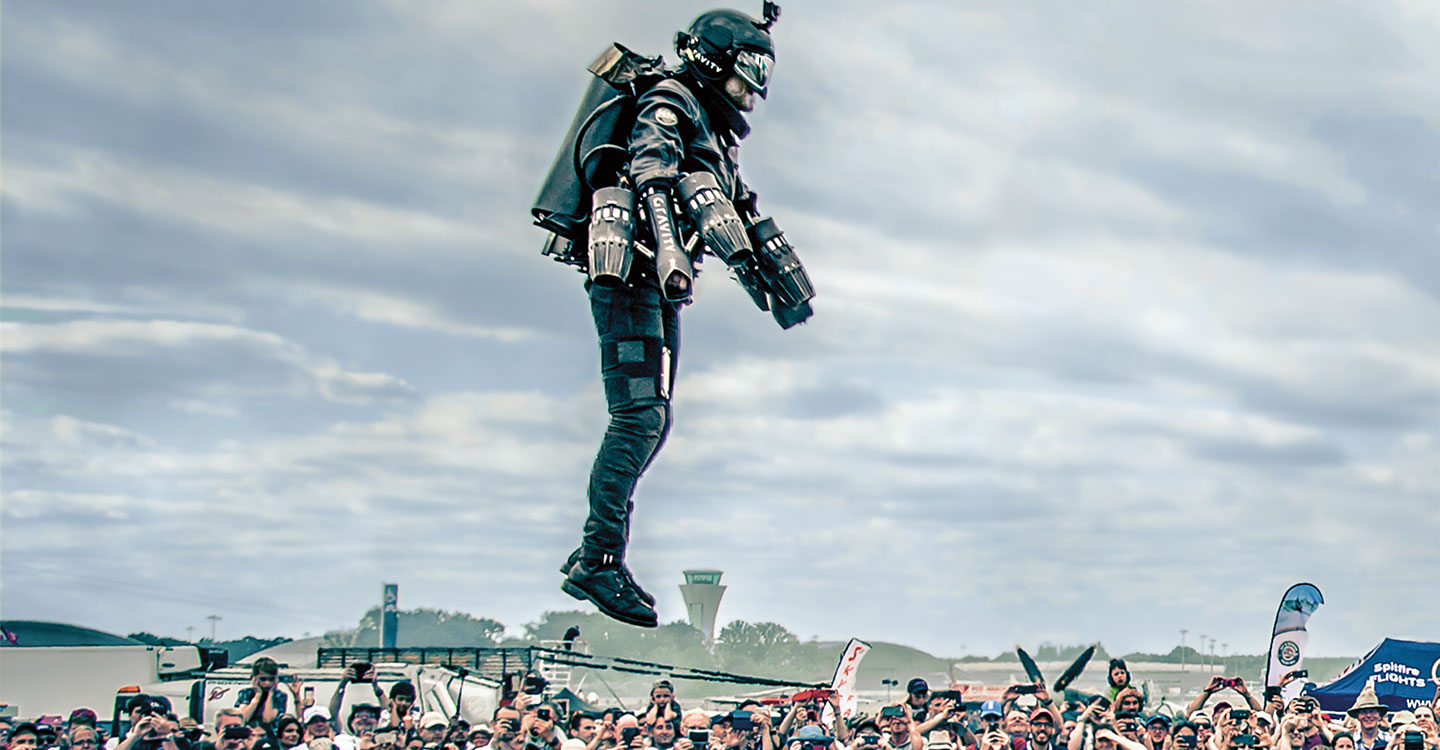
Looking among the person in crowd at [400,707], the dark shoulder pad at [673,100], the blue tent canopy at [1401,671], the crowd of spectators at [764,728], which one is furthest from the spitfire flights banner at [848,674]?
the dark shoulder pad at [673,100]

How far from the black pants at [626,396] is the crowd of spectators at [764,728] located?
5223mm

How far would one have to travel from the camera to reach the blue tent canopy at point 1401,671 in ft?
66.0

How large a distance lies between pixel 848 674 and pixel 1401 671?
8.33 metres

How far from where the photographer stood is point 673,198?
364 inches

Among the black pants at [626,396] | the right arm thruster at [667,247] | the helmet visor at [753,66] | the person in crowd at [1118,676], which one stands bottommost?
the person in crowd at [1118,676]

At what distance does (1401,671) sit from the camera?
2036 cm

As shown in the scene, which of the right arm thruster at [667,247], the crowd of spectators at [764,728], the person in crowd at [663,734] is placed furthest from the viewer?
the person in crowd at [663,734]

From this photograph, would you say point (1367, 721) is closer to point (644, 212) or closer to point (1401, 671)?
point (1401, 671)

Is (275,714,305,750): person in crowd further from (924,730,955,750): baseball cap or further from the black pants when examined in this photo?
the black pants

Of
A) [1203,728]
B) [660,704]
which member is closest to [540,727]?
[660,704]

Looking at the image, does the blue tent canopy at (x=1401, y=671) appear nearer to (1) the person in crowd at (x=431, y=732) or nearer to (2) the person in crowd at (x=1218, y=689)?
(2) the person in crowd at (x=1218, y=689)

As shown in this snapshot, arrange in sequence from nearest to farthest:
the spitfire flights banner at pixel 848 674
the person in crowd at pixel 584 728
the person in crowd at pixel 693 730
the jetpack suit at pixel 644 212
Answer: the jetpack suit at pixel 644 212 → the person in crowd at pixel 693 730 → the person in crowd at pixel 584 728 → the spitfire flights banner at pixel 848 674

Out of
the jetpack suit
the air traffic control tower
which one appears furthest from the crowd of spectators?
the jetpack suit

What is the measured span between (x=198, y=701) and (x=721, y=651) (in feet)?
25.2
